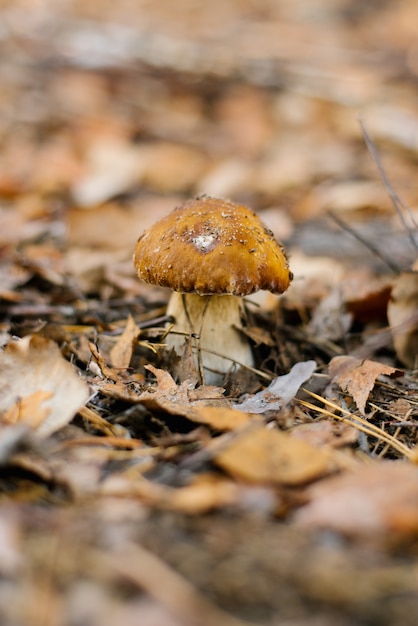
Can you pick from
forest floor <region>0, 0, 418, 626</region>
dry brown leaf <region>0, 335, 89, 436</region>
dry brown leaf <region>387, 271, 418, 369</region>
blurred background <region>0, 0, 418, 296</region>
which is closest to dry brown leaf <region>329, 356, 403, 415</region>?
forest floor <region>0, 0, 418, 626</region>

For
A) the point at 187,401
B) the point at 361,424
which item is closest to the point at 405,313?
the point at 361,424

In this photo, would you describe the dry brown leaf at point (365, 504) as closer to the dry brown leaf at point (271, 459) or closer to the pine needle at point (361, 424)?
the dry brown leaf at point (271, 459)

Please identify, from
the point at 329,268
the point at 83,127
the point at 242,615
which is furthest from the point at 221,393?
the point at 83,127

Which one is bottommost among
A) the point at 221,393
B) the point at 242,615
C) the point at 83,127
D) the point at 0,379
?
the point at 83,127

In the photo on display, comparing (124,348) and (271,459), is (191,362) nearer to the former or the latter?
(124,348)

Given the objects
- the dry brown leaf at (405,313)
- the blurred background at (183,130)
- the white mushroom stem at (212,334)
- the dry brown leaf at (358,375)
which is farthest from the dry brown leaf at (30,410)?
the blurred background at (183,130)

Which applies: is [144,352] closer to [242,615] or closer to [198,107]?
[242,615]
